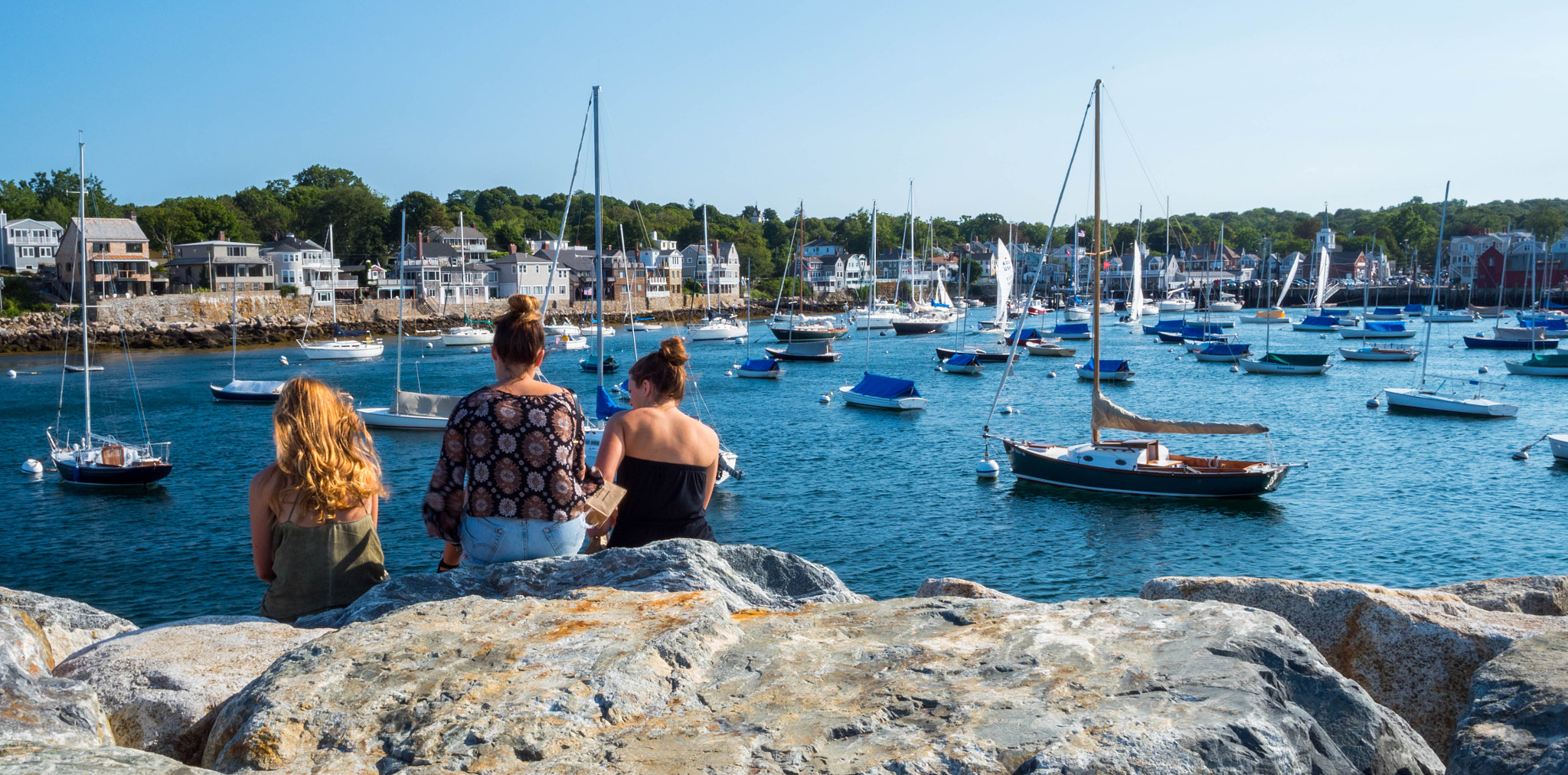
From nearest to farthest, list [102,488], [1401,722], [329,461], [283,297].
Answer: [1401,722] < [329,461] < [102,488] < [283,297]

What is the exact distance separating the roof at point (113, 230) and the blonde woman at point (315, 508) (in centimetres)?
10735

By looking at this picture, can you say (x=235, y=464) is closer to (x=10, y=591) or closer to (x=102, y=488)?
(x=102, y=488)

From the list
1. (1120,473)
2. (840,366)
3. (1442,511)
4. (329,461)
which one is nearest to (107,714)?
(329,461)

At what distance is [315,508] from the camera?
4840mm

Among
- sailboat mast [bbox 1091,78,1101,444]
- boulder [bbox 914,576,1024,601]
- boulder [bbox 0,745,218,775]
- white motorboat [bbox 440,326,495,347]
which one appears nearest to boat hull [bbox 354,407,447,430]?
sailboat mast [bbox 1091,78,1101,444]

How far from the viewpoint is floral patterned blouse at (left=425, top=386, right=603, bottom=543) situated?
4.67 meters

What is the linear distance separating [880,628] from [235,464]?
35193 mm

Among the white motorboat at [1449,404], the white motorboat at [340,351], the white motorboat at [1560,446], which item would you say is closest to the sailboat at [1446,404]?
the white motorboat at [1449,404]

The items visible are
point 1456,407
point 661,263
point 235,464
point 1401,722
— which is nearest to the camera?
point 1401,722

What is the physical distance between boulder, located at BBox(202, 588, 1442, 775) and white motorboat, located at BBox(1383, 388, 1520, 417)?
45.3 m

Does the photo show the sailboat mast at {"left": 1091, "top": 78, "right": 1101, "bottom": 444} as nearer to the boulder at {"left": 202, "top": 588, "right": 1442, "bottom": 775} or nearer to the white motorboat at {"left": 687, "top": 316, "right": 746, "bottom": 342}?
the boulder at {"left": 202, "top": 588, "right": 1442, "bottom": 775}

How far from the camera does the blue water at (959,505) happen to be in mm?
20984

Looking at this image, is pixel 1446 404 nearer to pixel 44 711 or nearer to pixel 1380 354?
pixel 1380 354

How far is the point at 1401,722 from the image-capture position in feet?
11.3
